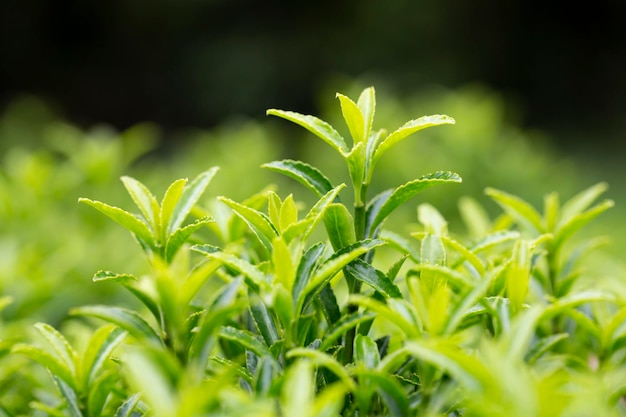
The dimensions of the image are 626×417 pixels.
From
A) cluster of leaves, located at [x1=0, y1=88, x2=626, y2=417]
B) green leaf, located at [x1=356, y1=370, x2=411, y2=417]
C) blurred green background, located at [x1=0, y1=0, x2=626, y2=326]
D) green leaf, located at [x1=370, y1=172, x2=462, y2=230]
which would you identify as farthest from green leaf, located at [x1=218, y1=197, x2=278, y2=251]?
blurred green background, located at [x1=0, y1=0, x2=626, y2=326]

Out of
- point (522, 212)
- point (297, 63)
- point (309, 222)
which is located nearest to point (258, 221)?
point (309, 222)

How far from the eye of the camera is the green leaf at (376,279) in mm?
1352

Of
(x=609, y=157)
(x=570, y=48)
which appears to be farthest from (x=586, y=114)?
(x=609, y=157)

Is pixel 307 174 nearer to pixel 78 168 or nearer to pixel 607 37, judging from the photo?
pixel 78 168

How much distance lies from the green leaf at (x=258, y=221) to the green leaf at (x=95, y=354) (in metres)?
0.33

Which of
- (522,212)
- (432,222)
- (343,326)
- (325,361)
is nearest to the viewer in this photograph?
(325,361)

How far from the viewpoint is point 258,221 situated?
134 centimetres

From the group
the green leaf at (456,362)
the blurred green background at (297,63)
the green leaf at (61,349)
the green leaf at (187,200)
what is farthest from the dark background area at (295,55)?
the green leaf at (456,362)

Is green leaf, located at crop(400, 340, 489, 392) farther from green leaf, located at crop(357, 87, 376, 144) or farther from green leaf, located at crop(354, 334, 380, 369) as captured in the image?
green leaf, located at crop(357, 87, 376, 144)

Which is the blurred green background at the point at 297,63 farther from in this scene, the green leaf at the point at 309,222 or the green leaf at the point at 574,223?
the green leaf at the point at 309,222

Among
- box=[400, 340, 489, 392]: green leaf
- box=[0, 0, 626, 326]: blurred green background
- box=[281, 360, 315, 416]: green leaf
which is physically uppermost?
box=[0, 0, 626, 326]: blurred green background

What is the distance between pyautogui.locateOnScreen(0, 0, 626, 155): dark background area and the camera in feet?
38.8

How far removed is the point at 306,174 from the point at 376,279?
0.26 meters

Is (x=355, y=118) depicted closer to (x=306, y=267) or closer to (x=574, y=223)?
(x=306, y=267)
